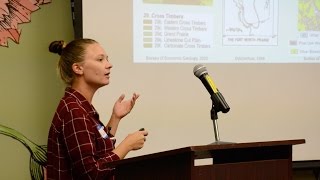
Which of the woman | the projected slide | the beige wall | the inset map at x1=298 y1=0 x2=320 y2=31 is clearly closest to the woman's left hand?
the woman

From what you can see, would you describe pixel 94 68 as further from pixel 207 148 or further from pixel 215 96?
pixel 207 148

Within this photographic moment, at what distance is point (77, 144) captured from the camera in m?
1.53

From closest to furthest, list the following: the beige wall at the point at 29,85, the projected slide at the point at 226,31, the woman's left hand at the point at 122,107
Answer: the woman's left hand at the point at 122,107, the projected slide at the point at 226,31, the beige wall at the point at 29,85

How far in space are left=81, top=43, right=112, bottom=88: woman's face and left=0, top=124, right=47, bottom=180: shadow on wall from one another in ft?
3.98

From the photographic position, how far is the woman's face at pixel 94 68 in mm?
1712

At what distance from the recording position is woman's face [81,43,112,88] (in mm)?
1712

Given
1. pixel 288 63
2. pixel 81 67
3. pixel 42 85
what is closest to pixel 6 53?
pixel 42 85

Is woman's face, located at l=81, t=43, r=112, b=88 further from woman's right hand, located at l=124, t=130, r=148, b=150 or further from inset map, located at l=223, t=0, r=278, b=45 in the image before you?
inset map, located at l=223, t=0, r=278, b=45

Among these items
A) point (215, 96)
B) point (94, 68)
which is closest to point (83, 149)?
point (94, 68)

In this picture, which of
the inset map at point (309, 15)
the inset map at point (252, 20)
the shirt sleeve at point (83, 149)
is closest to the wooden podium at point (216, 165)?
the shirt sleeve at point (83, 149)

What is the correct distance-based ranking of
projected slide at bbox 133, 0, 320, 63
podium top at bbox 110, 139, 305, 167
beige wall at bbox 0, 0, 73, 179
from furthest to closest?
1. beige wall at bbox 0, 0, 73, 179
2. projected slide at bbox 133, 0, 320, 63
3. podium top at bbox 110, 139, 305, 167

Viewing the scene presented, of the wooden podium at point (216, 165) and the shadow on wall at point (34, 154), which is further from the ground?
the wooden podium at point (216, 165)

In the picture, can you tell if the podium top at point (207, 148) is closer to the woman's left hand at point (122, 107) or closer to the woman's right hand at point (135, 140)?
the woman's right hand at point (135, 140)

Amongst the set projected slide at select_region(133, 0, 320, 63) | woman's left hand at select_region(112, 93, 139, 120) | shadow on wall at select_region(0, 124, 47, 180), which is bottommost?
shadow on wall at select_region(0, 124, 47, 180)
